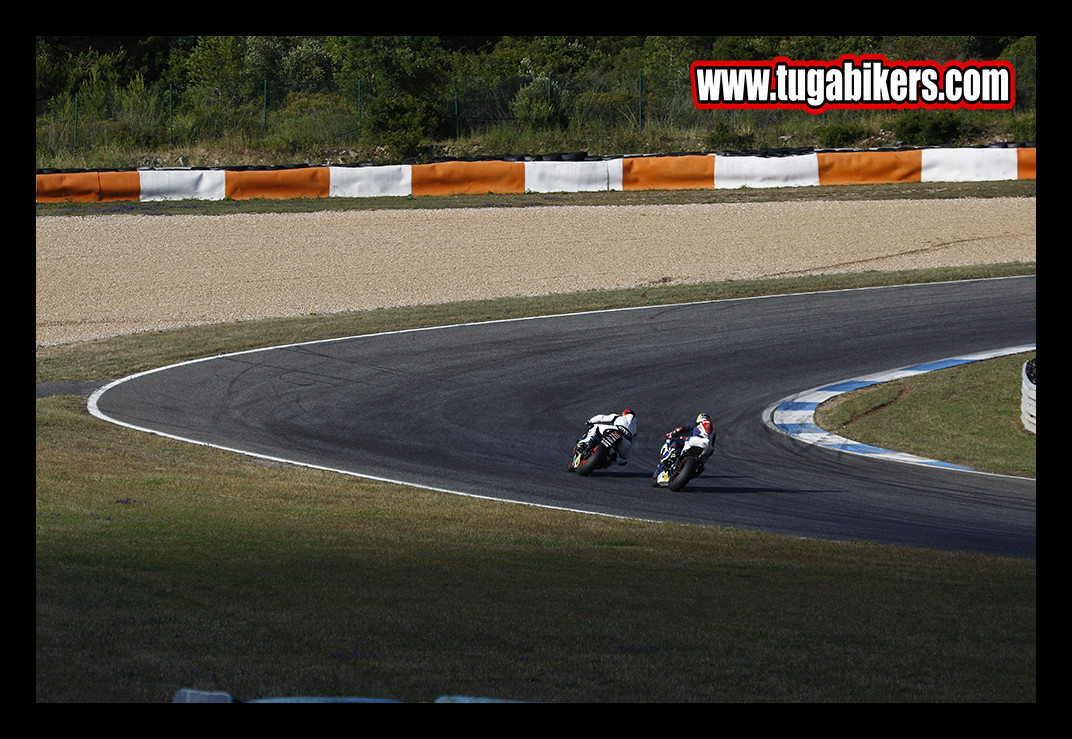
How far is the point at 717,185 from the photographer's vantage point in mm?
34500

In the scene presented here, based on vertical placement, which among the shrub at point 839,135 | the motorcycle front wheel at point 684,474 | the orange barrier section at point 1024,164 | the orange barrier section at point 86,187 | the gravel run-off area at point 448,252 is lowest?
the motorcycle front wheel at point 684,474

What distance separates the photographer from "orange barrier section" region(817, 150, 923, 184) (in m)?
34.5

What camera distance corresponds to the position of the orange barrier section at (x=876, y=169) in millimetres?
34469

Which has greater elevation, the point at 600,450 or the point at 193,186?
the point at 193,186

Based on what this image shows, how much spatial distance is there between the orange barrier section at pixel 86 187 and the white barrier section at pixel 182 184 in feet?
1.56

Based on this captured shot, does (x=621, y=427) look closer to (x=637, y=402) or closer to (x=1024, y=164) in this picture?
(x=637, y=402)

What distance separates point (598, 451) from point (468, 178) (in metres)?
22.6

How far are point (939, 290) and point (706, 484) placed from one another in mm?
12373

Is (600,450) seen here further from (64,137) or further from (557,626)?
(64,137)

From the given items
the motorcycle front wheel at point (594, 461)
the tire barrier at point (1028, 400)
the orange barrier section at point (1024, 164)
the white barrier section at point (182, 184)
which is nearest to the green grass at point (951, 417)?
the tire barrier at point (1028, 400)

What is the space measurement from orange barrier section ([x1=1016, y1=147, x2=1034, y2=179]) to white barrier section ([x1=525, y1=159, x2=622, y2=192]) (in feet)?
38.6

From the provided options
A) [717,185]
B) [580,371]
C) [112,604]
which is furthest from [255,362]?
[717,185]

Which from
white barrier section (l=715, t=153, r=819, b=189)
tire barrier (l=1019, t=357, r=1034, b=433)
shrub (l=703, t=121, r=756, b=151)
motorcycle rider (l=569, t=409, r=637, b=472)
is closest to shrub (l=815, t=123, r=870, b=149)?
shrub (l=703, t=121, r=756, b=151)

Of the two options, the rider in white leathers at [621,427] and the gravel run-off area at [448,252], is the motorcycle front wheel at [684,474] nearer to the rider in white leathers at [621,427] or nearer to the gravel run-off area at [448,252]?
the rider in white leathers at [621,427]
